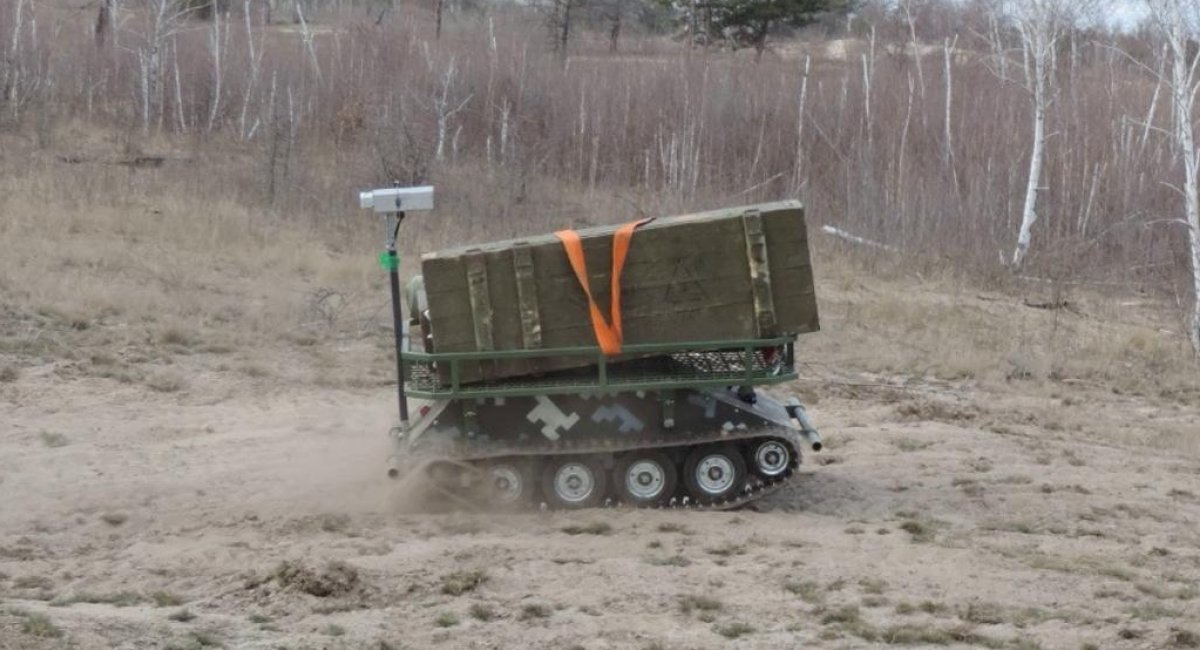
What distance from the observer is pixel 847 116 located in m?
32.8

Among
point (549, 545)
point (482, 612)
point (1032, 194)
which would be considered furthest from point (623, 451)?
point (1032, 194)

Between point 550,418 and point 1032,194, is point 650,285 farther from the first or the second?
point 1032,194

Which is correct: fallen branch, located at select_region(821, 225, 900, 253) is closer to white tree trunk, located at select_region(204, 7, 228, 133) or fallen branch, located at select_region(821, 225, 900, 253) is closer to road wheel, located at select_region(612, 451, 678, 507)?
white tree trunk, located at select_region(204, 7, 228, 133)

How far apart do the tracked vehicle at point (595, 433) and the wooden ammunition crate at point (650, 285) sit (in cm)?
16

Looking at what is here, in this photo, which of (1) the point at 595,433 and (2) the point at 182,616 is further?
(1) the point at 595,433

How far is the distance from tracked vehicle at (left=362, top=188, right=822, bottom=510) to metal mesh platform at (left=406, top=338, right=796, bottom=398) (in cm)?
1

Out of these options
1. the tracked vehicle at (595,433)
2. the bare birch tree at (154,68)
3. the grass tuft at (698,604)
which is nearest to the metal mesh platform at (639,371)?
the tracked vehicle at (595,433)

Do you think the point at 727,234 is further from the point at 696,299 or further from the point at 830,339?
the point at 830,339

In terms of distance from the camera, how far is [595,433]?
10.9 meters

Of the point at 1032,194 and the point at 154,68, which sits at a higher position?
the point at 154,68

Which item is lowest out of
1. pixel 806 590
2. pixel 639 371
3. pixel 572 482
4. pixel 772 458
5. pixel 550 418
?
pixel 806 590

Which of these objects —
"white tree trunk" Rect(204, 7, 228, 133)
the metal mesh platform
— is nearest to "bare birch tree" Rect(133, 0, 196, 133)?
"white tree trunk" Rect(204, 7, 228, 133)

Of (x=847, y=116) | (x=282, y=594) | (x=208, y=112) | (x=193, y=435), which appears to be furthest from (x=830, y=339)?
(x=208, y=112)

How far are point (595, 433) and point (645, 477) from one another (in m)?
0.47
